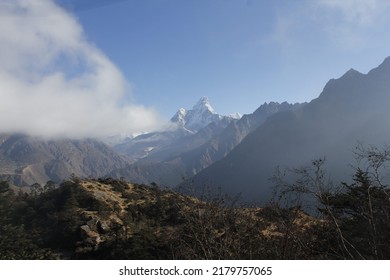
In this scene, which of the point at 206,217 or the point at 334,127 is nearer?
the point at 206,217

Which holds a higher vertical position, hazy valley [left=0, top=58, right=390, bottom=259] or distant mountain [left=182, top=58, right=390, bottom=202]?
distant mountain [left=182, top=58, right=390, bottom=202]

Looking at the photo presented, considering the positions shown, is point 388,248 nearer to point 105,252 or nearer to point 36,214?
point 105,252

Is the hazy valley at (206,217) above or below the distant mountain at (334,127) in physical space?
below

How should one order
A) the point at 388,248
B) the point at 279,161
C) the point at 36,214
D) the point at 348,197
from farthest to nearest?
1. the point at 279,161
2. the point at 36,214
3. the point at 348,197
4. the point at 388,248

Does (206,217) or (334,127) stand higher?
(334,127)

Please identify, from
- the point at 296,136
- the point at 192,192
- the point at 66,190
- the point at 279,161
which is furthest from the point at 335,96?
the point at 192,192

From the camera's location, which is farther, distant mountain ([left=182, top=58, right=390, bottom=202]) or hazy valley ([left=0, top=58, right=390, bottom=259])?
distant mountain ([left=182, top=58, right=390, bottom=202])

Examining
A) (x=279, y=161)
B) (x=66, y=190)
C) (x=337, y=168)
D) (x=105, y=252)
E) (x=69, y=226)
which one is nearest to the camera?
(x=105, y=252)

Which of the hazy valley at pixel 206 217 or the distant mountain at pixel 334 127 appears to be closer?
the hazy valley at pixel 206 217

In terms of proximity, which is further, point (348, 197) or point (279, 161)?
point (279, 161)

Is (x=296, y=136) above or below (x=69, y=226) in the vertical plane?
above

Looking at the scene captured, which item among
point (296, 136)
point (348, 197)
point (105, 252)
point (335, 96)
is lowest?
point (105, 252)
